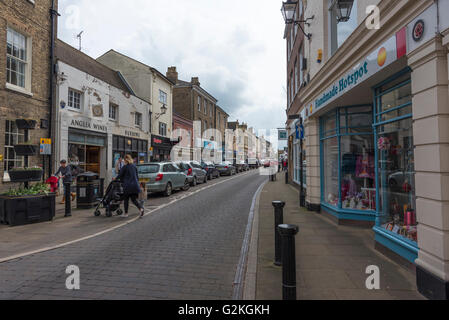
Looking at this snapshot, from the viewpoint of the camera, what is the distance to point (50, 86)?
41.5ft

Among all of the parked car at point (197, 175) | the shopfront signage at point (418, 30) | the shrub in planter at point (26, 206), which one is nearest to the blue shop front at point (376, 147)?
the shopfront signage at point (418, 30)

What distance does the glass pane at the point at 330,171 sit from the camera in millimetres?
7824

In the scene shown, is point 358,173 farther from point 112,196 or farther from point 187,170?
point 187,170

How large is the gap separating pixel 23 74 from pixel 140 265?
11.3 metres

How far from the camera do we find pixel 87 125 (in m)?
15.2

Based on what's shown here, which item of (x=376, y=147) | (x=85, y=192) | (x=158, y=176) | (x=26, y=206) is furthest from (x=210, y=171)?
(x=376, y=147)

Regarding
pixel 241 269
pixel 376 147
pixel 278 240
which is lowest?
pixel 241 269

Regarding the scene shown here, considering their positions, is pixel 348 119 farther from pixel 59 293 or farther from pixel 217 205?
pixel 59 293

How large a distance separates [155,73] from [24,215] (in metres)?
18.3

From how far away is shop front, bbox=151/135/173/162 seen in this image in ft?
76.1

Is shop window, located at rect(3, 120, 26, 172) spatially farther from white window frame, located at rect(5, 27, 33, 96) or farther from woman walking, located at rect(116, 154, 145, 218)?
woman walking, located at rect(116, 154, 145, 218)

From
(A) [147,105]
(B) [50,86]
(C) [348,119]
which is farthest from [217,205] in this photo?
(A) [147,105]

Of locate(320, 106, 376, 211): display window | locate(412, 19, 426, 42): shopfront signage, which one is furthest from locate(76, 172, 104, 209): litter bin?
locate(412, 19, 426, 42): shopfront signage

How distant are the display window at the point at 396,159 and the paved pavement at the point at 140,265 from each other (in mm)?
2844
